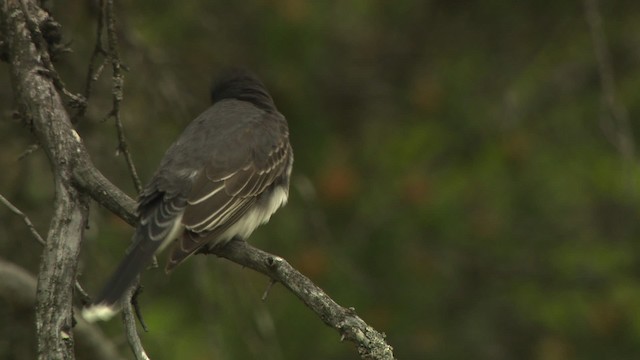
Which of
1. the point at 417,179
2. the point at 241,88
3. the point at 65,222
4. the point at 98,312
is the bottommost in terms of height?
the point at 98,312

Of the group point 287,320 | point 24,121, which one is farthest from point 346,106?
point 24,121

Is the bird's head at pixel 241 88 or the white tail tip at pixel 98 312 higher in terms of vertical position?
the bird's head at pixel 241 88

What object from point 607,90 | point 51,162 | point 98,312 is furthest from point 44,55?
point 607,90

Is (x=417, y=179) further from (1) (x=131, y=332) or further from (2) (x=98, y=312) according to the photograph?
(1) (x=131, y=332)

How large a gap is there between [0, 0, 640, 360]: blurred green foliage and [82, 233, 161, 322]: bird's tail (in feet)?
4.24

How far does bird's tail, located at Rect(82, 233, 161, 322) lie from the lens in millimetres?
3691

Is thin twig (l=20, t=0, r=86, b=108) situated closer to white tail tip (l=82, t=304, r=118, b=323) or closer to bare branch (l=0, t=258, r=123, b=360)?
white tail tip (l=82, t=304, r=118, b=323)

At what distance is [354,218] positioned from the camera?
711cm

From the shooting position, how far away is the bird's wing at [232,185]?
14.4 feet

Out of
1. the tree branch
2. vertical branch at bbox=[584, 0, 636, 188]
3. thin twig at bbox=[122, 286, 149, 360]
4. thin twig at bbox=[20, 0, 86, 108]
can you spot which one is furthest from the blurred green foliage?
thin twig at bbox=[122, 286, 149, 360]

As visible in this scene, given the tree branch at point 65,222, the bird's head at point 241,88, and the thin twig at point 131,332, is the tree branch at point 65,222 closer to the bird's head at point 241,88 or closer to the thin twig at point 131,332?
the thin twig at point 131,332

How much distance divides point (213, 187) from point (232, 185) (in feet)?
0.39

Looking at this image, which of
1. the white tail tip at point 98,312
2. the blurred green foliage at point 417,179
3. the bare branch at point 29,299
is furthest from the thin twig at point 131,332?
the blurred green foliage at point 417,179

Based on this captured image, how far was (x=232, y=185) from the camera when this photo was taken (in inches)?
190
